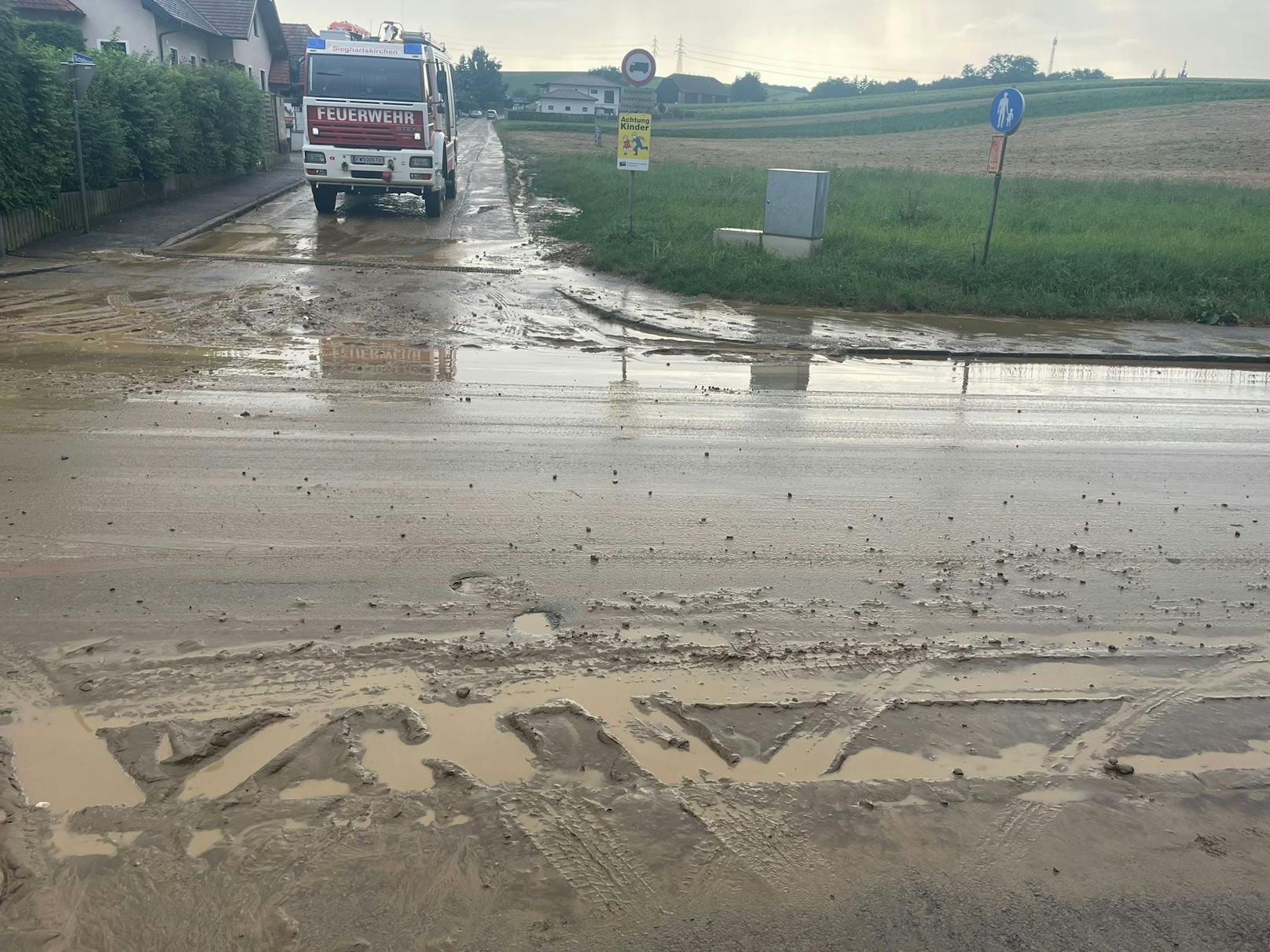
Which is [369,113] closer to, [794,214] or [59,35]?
[794,214]

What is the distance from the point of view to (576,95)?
136875 millimetres

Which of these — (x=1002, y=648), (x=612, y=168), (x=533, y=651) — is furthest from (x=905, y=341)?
(x=612, y=168)

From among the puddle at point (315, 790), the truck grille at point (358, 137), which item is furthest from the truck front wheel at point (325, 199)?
the puddle at point (315, 790)

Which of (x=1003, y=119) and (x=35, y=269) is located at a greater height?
(x=1003, y=119)

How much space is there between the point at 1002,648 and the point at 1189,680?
2.70 feet

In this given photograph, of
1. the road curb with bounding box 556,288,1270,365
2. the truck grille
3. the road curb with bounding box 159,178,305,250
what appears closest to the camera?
the road curb with bounding box 556,288,1270,365

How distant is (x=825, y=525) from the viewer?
6.30 m

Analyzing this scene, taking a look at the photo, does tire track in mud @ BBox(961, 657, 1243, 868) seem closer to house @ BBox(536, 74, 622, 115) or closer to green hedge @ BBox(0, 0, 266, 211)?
green hedge @ BBox(0, 0, 266, 211)

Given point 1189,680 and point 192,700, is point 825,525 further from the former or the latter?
point 192,700

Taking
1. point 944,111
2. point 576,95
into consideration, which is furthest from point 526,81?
point 944,111

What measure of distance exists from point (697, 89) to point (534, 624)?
144770mm

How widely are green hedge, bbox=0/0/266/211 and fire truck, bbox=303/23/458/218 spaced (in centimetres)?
365

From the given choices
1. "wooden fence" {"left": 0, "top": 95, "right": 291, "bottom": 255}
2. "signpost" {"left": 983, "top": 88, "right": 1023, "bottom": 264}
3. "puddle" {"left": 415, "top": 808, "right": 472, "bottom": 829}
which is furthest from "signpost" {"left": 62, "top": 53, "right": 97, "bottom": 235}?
"puddle" {"left": 415, "top": 808, "right": 472, "bottom": 829}

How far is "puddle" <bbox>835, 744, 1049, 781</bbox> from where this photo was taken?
391 centimetres
